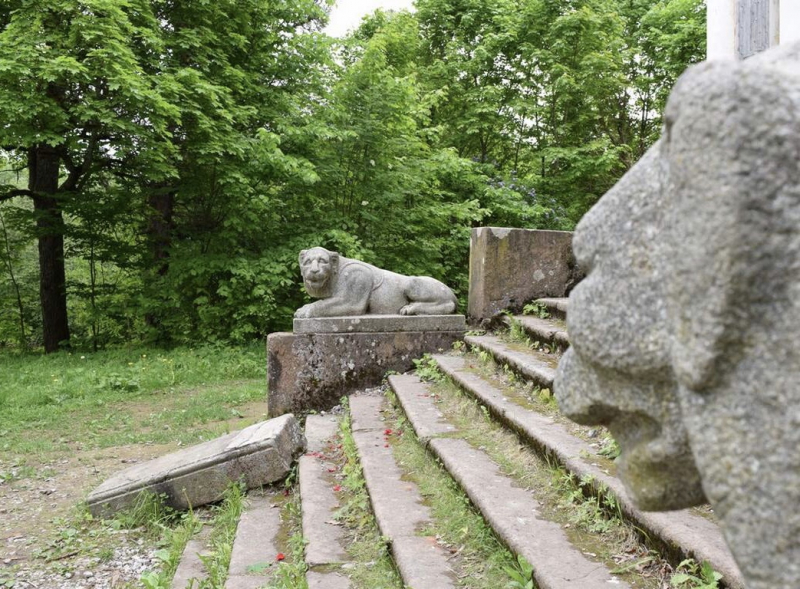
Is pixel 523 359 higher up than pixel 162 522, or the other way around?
pixel 523 359

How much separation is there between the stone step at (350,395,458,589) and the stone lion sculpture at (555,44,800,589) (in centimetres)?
200

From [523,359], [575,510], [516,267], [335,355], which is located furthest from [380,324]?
[575,510]

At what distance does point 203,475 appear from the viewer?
439cm

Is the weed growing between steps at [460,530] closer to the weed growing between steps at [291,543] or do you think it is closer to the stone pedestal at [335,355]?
the weed growing between steps at [291,543]

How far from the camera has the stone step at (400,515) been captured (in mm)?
2740

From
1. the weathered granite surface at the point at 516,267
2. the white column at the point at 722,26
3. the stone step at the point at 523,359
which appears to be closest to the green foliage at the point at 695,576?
the stone step at the point at 523,359

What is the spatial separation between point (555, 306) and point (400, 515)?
10.7ft

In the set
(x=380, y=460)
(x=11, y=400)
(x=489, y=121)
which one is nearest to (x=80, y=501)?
(x=380, y=460)

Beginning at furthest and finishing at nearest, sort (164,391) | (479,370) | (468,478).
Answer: (164,391), (479,370), (468,478)

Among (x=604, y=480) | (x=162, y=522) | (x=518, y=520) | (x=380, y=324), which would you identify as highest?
(x=380, y=324)

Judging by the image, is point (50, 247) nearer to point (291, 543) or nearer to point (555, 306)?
point (555, 306)

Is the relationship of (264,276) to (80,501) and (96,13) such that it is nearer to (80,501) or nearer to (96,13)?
(96,13)

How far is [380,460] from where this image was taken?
4.25m

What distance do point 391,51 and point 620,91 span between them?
601cm
